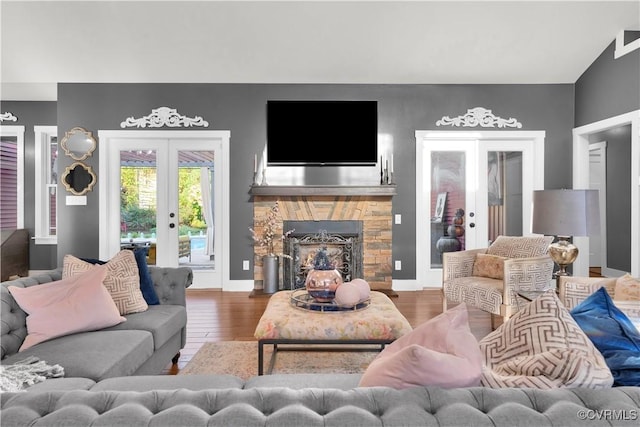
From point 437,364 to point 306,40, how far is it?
4.35 m

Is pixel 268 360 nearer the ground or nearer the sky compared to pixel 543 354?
nearer the ground

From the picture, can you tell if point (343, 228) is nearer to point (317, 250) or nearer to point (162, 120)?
point (317, 250)

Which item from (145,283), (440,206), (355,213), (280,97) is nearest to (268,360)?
(145,283)

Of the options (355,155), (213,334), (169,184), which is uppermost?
(355,155)

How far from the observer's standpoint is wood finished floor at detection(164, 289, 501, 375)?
3.33 m

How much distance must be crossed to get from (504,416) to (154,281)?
2572 millimetres

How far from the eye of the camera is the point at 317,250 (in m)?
5.00

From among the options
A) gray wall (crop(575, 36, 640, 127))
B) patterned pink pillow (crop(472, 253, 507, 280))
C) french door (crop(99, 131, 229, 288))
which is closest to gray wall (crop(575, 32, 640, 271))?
gray wall (crop(575, 36, 640, 127))

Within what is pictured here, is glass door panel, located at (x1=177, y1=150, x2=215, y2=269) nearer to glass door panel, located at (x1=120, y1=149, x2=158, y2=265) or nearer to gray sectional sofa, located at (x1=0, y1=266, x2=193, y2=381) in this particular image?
glass door panel, located at (x1=120, y1=149, x2=158, y2=265)

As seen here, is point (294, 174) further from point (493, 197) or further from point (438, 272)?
point (493, 197)

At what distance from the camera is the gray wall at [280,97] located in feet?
16.9

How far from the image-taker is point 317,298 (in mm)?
2631

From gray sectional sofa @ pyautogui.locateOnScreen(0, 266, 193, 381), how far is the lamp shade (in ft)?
8.56

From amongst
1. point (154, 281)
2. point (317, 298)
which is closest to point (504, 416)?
point (317, 298)
